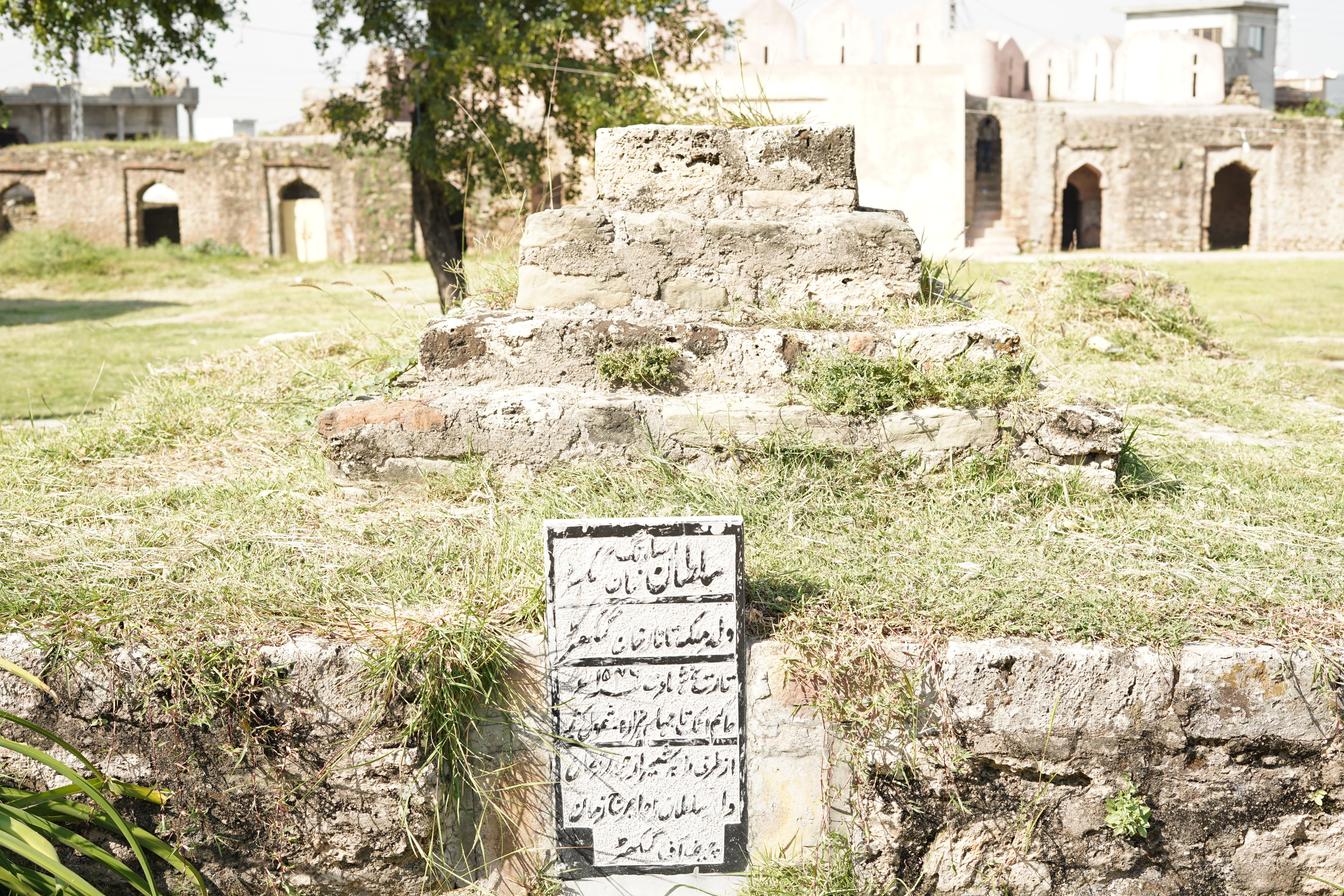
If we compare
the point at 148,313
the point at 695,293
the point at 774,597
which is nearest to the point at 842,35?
the point at 148,313

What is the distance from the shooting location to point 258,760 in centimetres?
232

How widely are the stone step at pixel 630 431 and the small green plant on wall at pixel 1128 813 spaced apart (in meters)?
1.21

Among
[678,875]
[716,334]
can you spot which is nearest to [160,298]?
[716,334]

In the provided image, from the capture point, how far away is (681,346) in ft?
11.9

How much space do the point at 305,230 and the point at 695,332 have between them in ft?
69.7

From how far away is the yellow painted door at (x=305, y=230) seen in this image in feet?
75.0

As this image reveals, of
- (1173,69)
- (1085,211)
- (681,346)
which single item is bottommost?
(681,346)

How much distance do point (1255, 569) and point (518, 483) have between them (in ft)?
6.85

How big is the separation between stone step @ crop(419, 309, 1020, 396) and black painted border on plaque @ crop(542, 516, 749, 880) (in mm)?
1247

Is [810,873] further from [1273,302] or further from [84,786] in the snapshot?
[1273,302]

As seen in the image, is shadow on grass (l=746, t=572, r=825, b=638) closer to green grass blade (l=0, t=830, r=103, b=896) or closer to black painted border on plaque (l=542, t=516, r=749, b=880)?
black painted border on plaque (l=542, t=516, r=749, b=880)

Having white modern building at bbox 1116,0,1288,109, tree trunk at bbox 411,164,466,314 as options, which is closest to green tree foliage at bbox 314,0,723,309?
tree trunk at bbox 411,164,466,314

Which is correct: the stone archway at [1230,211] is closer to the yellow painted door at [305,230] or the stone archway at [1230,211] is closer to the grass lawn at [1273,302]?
the grass lawn at [1273,302]

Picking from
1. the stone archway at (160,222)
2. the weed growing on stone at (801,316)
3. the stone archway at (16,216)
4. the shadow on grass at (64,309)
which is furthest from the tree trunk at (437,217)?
the stone archway at (16,216)
